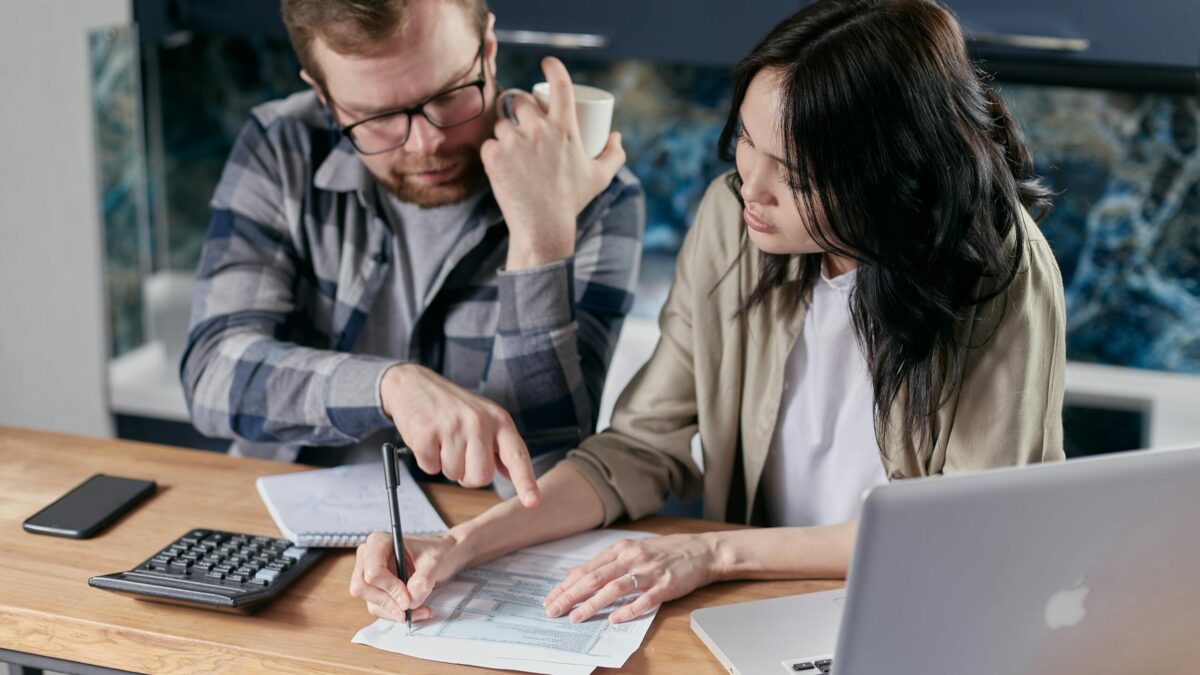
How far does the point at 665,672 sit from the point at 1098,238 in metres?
1.81

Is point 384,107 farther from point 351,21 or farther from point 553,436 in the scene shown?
point 553,436

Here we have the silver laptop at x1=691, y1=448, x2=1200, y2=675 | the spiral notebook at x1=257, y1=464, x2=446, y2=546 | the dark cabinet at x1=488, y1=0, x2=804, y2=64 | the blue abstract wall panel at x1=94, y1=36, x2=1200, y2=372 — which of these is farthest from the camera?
the blue abstract wall panel at x1=94, y1=36, x2=1200, y2=372

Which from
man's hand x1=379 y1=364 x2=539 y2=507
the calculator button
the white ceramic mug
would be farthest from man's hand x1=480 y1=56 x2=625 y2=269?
the calculator button

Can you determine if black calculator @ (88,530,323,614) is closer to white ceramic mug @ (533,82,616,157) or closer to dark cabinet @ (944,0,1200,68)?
white ceramic mug @ (533,82,616,157)

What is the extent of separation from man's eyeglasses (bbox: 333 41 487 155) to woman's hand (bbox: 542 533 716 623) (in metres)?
0.62

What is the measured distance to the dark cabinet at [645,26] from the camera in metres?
2.22

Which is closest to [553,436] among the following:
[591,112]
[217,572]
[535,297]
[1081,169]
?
[535,297]

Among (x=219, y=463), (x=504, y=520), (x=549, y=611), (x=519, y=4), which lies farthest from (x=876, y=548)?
(x=519, y=4)

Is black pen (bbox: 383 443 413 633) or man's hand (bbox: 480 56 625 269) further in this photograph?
man's hand (bbox: 480 56 625 269)

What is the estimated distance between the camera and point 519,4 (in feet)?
7.60

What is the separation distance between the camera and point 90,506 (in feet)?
4.51

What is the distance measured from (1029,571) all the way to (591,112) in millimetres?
924

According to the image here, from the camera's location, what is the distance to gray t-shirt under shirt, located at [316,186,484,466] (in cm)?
171

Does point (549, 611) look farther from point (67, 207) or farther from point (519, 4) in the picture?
point (67, 207)
